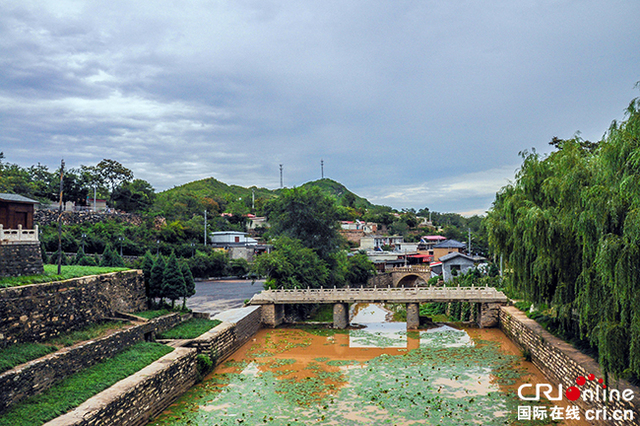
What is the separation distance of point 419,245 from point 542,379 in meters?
54.4

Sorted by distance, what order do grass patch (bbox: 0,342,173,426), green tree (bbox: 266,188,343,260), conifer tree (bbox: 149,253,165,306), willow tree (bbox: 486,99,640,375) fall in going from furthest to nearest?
1. green tree (bbox: 266,188,343,260)
2. conifer tree (bbox: 149,253,165,306)
3. grass patch (bbox: 0,342,173,426)
4. willow tree (bbox: 486,99,640,375)

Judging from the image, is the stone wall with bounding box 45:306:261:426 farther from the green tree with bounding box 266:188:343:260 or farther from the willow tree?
the green tree with bounding box 266:188:343:260

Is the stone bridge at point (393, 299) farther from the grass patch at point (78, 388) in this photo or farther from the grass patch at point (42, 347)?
the grass patch at point (42, 347)

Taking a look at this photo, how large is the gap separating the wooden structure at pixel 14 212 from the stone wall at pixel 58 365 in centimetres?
478

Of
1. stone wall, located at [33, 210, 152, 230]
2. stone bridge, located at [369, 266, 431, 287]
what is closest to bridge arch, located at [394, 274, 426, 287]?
stone bridge, located at [369, 266, 431, 287]

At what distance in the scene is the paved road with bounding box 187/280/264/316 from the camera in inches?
1039

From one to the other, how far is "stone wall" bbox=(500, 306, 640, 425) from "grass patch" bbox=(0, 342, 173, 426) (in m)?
12.4

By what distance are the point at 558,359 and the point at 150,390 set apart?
12645 mm

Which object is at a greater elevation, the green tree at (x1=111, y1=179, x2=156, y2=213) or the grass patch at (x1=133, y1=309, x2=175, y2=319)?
the green tree at (x1=111, y1=179, x2=156, y2=213)

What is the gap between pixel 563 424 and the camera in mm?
12086

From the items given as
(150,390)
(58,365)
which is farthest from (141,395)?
(58,365)

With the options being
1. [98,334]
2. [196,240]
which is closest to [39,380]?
[98,334]

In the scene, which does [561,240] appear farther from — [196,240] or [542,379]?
[196,240]

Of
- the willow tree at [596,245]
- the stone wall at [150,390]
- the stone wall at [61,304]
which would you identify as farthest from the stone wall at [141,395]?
the willow tree at [596,245]
